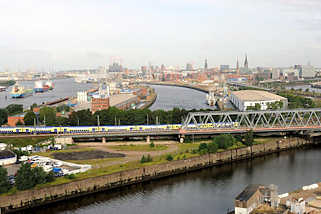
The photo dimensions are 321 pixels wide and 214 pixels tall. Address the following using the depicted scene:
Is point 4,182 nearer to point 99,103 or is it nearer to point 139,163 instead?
point 139,163

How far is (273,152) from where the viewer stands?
27.1 m

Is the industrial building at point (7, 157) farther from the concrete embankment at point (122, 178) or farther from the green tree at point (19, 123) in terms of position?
the green tree at point (19, 123)

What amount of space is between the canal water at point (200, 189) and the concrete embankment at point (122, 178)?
1.26ft

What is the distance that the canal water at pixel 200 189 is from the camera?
16.9 m

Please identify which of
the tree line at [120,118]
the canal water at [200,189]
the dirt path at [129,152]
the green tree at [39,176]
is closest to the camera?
the canal water at [200,189]

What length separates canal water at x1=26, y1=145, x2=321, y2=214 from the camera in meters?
16.9

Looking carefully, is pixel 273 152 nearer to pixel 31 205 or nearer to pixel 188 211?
pixel 188 211

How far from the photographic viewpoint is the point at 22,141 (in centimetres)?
2697

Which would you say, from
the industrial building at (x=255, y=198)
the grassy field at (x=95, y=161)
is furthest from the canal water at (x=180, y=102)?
the industrial building at (x=255, y=198)

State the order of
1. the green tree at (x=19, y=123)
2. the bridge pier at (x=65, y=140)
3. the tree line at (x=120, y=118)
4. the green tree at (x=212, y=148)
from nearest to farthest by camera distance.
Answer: the green tree at (x=212, y=148) → the bridge pier at (x=65, y=140) → the tree line at (x=120, y=118) → the green tree at (x=19, y=123)

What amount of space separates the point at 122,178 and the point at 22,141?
11.0 m

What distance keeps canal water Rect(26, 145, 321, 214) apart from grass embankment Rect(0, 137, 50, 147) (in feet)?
34.7

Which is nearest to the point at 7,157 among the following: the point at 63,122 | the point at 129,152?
the point at 129,152

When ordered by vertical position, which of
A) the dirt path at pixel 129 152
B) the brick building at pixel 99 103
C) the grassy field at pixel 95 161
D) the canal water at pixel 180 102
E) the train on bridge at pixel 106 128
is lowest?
the grassy field at pixel 95 161
